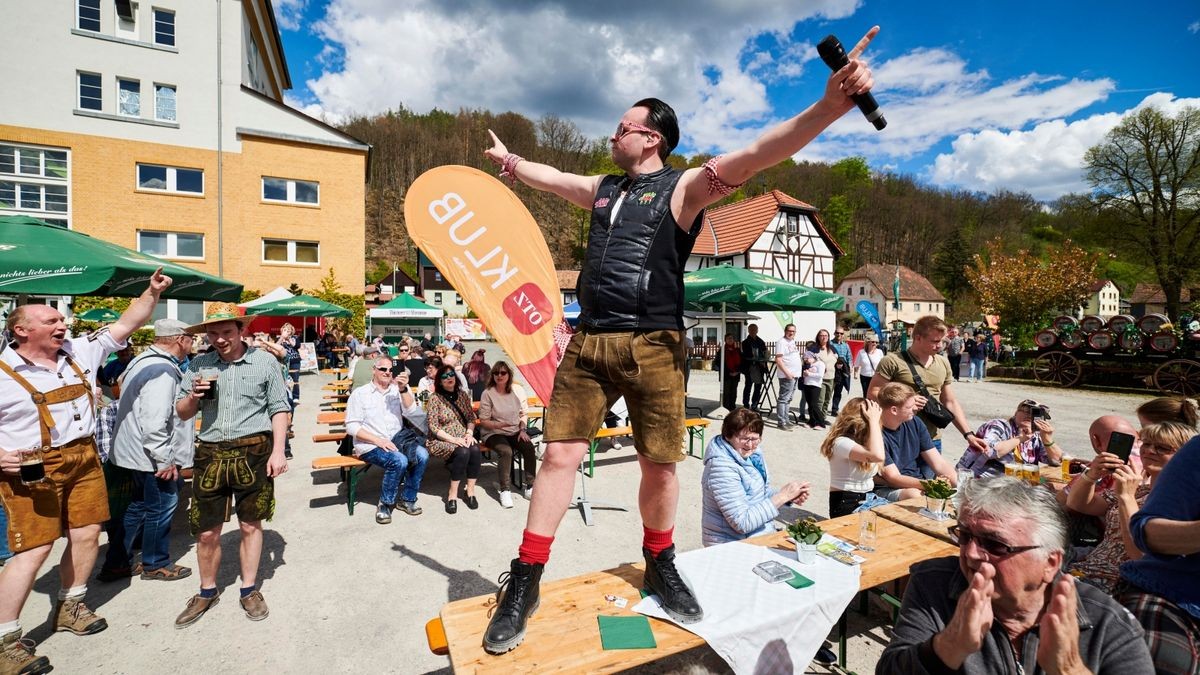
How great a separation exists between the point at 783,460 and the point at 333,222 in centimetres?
2102

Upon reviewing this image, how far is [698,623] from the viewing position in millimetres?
2098

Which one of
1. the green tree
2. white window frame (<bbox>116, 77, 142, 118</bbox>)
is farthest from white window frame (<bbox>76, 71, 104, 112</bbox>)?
the green tree

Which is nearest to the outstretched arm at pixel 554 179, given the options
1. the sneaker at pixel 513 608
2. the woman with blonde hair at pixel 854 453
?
the sneaker at pixel 513 608

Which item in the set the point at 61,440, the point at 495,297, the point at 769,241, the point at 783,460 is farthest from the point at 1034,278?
the point at 61,440

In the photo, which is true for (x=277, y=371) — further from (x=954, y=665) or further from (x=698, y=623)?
(x=954, y=665)

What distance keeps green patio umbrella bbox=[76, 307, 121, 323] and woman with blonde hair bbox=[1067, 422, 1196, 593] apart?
2009cm

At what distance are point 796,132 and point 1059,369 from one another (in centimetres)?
2149

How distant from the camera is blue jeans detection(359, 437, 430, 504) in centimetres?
536

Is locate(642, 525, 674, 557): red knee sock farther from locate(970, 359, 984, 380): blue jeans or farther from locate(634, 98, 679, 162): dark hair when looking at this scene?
locate(970, 359, 984, 380): blue jeans

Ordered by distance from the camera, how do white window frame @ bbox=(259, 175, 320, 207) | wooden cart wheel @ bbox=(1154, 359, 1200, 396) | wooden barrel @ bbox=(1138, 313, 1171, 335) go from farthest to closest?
white window frame @ bbox=(259, 175, 320, 207) → wooden barrel @ bbox=(1138, 313, 1171, 335) → wooden cart wheel @ bbox=(1154, 359, 1200, 396)

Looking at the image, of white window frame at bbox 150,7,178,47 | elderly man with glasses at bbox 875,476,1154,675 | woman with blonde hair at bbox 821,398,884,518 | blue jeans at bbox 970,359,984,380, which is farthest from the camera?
white window frame at bbox 150,7,178,47

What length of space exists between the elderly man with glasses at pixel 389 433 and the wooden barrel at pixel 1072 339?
67.1 feet

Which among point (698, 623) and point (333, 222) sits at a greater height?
point (333, 222)

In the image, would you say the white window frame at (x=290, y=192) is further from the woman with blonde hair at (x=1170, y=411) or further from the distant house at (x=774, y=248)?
the woman with blonde hair at (x=1170, y=411)
